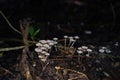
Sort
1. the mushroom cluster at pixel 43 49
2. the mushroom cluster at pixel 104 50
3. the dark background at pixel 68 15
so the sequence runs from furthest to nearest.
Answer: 1. the dark background at pixel 68 15
2. the mushroom cluster at pixel 104 50
3. the mushroom cluster at pixel 43 49

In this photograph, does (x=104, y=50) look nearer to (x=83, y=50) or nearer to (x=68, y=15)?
(x=83, y=50)

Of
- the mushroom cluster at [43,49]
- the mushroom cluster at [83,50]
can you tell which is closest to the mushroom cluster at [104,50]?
the mushroom cluster at [83,50]

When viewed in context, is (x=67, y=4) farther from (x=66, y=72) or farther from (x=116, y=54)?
(x=66, y=72)

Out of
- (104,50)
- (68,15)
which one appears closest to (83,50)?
(104,50)

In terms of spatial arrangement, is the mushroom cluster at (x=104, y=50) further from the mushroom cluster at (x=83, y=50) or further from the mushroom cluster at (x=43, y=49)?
the mushroom cluster at (x=43, y=49)

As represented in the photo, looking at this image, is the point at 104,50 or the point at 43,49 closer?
the point at 43,49

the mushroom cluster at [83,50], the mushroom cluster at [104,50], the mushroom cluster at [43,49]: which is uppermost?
the mushroom cluster at [43,49]

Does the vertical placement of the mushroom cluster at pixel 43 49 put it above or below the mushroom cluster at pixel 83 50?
above

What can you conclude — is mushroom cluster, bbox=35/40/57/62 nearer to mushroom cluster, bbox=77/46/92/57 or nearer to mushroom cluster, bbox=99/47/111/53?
mushroom cluster, bbox=77/46/92/57
